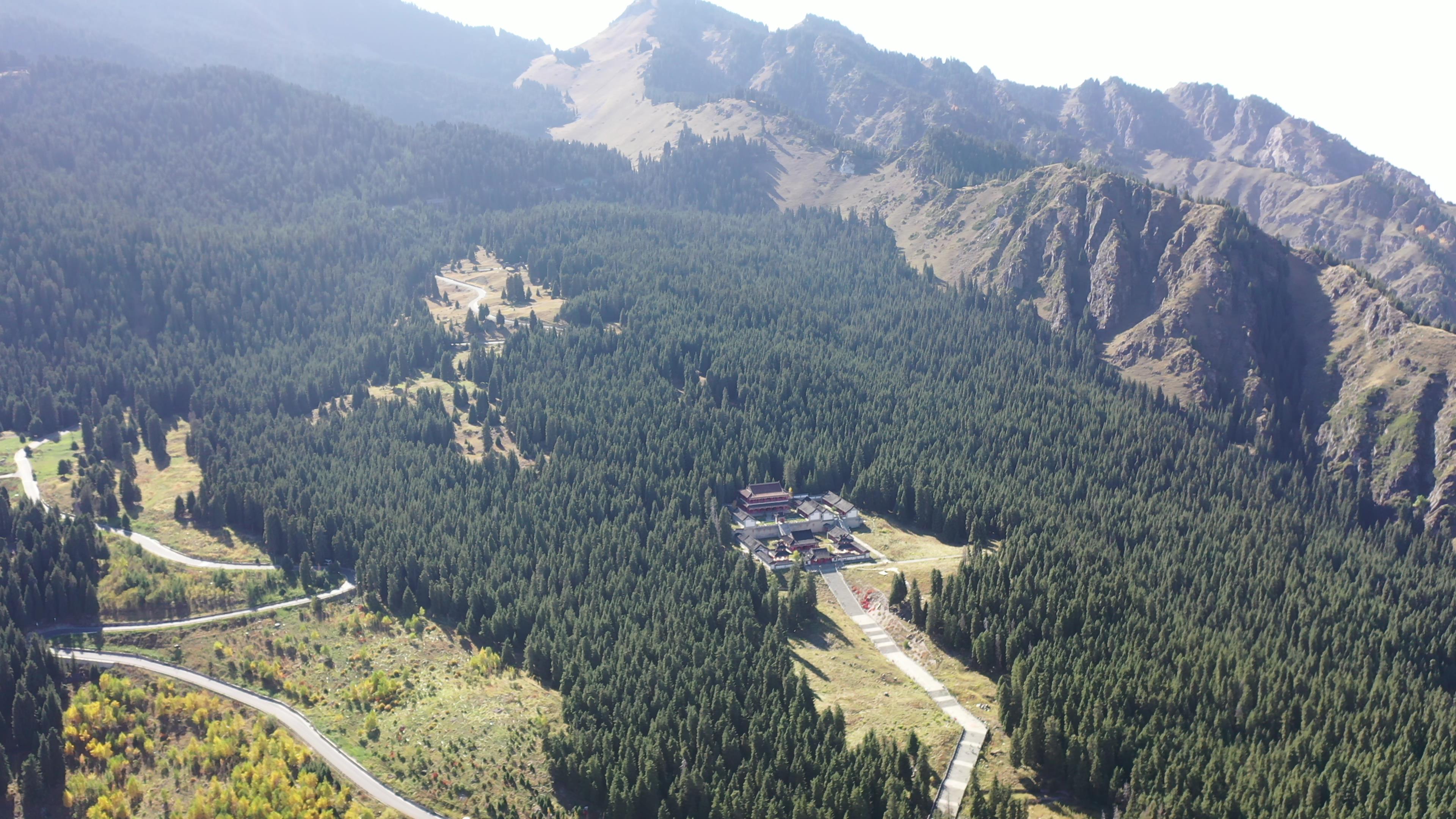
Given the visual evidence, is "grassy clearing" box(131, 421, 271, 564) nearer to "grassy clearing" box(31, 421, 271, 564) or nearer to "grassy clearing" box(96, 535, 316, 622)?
"grassy clearing" box(31, 421, 271, 564)

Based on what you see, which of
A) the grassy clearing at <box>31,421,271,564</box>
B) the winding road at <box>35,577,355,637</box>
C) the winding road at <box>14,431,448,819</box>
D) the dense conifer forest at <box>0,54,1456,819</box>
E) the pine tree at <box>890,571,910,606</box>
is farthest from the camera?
the grassy clearing at <box>31,421,271,564</box>

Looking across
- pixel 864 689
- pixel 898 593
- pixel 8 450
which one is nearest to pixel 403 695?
pixel 864 689

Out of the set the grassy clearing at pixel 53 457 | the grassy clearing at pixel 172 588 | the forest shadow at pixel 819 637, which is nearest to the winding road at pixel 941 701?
the forest shadow at pixel 819 637

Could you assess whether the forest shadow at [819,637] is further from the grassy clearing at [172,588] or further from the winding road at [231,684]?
the grassy clearing at [172,588]

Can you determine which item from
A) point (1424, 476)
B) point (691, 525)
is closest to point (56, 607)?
point (691, 525)

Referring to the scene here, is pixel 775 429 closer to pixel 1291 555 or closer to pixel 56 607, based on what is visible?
pixel 1291 555

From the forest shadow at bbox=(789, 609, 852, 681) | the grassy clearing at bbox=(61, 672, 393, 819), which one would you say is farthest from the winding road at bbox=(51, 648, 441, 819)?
the forest shadow at bbox=(789, 609, 852, 681)
